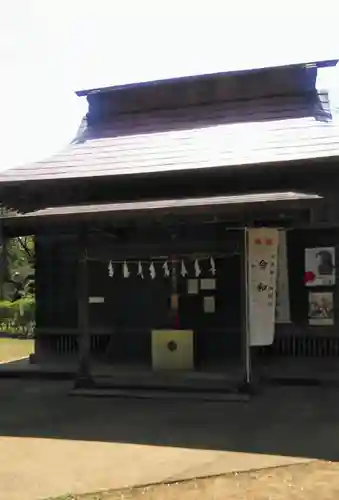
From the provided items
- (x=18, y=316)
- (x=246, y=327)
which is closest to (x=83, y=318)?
(x=246, y=327)

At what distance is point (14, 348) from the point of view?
14812 mm

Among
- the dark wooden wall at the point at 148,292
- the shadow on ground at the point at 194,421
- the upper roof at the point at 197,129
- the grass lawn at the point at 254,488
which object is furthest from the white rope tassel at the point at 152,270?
the grass lawn at the point at 254,488

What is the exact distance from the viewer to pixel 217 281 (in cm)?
1057

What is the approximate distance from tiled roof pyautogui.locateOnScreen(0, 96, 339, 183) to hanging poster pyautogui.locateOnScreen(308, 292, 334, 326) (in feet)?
7.66

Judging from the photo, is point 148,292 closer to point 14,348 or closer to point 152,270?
point 152,270

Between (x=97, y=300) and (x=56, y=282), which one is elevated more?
(x=56, y=282)

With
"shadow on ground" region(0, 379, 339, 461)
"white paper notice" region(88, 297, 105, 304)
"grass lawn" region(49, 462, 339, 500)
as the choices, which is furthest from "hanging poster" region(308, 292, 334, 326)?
"grass lawn" region(49, 462, 339, 500)

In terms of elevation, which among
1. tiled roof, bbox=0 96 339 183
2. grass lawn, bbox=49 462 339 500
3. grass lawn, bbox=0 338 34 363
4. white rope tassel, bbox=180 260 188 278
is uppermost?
tiled roof, bbox=0 96 339 183

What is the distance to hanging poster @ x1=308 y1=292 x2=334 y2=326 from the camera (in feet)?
32.8

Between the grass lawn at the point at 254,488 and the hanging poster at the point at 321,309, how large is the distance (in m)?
4.84

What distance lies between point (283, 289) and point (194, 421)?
3.64 metres

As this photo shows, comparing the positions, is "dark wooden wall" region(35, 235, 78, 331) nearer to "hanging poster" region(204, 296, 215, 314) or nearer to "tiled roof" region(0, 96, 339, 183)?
"tiled roof" region(0, 96, 339, 183)

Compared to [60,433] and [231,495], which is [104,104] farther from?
[231,495]

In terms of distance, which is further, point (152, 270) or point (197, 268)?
point (152, 270)
